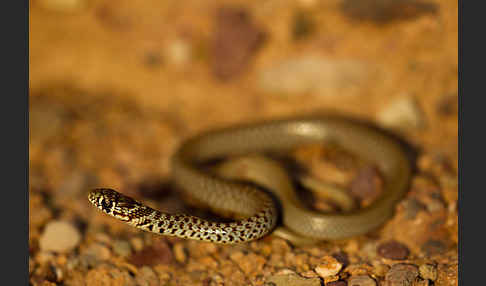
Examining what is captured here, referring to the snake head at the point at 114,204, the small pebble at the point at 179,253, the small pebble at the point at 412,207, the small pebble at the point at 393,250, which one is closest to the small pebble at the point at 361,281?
the small pebble at the point at 393,250

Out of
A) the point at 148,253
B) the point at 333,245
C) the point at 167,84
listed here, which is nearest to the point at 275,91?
the point at 167,84

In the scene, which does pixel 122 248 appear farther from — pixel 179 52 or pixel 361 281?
pixel 179 52

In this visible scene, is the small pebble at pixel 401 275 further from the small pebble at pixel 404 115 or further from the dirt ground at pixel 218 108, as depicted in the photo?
the small pebble at pixel 404 115

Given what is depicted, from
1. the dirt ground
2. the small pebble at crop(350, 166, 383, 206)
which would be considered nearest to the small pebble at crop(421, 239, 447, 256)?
the dirt ground

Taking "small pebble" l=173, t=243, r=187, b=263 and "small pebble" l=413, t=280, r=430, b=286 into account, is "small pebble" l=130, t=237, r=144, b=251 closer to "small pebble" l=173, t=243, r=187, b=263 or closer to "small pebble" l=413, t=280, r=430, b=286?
"small pebble" l=173, t=243, r=187, b=263

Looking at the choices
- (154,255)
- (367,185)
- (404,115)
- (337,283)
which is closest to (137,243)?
(154,255)

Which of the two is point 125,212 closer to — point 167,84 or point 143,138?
point 143,138
